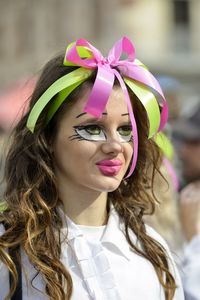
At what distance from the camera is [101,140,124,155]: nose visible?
230 cm

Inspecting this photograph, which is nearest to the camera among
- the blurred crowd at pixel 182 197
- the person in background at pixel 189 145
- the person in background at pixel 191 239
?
the person in background at pixel 191 239

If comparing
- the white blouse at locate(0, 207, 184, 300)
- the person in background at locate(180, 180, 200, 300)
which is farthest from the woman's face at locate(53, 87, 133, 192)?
the person in background at locate(180, 180, 200, 300)

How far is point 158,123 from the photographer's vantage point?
243cm

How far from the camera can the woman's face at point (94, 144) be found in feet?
7.55

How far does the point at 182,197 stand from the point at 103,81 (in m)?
1.22

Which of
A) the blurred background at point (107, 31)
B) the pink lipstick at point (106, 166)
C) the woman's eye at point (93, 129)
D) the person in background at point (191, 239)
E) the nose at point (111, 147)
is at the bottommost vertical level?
the blurred background at point (107, 31)

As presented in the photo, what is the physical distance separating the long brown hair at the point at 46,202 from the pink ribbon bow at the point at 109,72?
54 mm

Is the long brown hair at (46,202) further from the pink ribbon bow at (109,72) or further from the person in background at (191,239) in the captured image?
the person in background at (191,239)

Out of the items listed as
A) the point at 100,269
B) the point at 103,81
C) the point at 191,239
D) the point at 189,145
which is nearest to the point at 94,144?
the point at 103,81

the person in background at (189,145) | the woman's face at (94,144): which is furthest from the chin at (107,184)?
the person in background at (189,145)

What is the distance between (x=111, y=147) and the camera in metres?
2.30

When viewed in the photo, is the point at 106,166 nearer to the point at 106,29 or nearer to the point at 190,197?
the point at 190,197

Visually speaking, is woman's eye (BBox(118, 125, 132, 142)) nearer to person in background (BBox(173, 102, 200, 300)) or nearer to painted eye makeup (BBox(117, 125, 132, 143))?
painted eye makeup (BBox(117, 125, 132, 143))

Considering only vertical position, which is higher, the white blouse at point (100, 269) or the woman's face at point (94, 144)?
the woman's face at point (94, 144)
